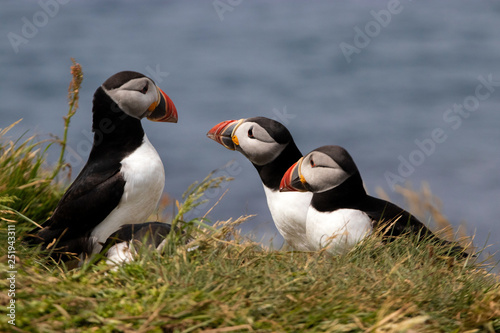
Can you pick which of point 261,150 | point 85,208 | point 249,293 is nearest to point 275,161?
point 261,150

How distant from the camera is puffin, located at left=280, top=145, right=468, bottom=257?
5152 mm

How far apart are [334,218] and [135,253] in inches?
62.7

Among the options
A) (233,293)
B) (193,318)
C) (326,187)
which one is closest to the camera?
(193,318)

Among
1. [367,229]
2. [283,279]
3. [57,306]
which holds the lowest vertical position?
[57,306]

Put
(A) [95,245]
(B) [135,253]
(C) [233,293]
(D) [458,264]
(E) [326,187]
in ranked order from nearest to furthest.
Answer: (C) [233,293] < (B) [135,253] < (D) [458,264] < (E) [326,187] < (A) [95,245]

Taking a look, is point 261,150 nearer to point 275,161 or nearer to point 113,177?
point 275,161

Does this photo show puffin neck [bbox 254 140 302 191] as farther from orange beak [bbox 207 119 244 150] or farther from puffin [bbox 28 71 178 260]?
puffin [bbox 28 71 178 260]

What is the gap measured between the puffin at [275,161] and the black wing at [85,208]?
45.1 inches

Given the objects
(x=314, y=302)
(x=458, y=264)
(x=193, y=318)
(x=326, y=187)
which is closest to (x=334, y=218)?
(x=326, y=187)

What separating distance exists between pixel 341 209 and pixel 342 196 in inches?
4.3

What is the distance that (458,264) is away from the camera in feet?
16.2

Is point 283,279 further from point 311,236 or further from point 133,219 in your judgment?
point 133,219

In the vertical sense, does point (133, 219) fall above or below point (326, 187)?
below

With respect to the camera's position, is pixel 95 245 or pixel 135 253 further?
pixel 95 245
